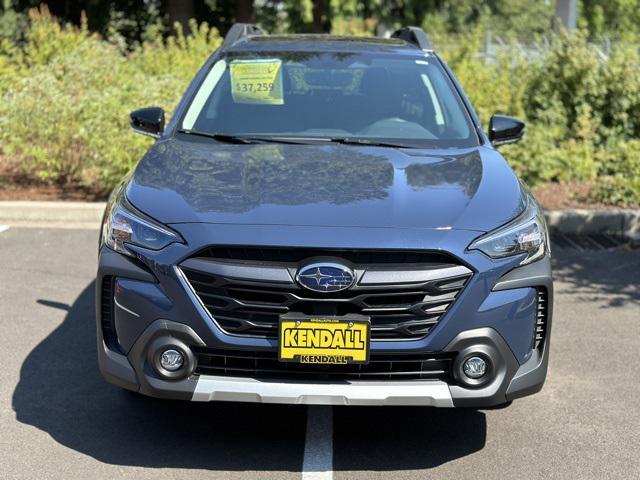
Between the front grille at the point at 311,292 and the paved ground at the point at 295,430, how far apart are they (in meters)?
0.68

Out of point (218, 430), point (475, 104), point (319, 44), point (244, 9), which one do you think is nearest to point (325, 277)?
point (218, 430)

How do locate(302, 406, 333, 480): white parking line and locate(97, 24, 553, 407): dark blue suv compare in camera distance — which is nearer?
locate(97, 24, 553, 407): dark blue suv

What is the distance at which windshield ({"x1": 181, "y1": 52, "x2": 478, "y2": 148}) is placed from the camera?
5.40 metres

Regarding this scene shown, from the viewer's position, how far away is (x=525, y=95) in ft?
36.7

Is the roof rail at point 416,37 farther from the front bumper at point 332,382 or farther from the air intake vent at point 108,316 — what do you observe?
the air intake vent at point 108,316

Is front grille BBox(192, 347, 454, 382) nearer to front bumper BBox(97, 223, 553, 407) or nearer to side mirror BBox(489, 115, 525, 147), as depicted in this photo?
front bumper BBox(97, 223, 553, 407)

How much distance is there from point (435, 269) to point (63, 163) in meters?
6.71

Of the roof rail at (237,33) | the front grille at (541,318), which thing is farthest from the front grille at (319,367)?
the roof rail at (237,33)

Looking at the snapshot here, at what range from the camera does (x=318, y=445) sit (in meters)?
4.46

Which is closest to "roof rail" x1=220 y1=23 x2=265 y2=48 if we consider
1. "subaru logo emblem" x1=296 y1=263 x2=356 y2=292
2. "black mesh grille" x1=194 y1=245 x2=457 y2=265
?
"black mesh grille" x1=194 y1=245 x2=457 y2=265

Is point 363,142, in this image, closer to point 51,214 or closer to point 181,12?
point 51,214

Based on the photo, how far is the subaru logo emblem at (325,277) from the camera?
12.8ft

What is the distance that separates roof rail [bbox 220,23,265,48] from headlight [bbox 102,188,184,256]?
2.25m

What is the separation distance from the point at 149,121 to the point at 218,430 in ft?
6.18
